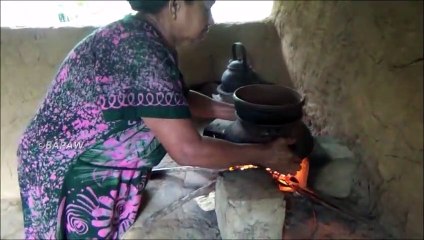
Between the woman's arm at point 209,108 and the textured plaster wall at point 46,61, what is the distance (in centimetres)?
80

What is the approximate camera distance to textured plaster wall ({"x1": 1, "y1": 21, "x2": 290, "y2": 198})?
220cm

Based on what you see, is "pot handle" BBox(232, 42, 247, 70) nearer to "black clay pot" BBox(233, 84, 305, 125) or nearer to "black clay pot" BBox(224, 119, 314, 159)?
"black clay pot" BBox(233, 84, 305, 125)

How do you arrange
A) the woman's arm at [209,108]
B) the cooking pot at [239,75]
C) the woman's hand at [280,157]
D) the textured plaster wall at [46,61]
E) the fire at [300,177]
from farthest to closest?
the textured plaster wall at [46,61], the cooking pot at [239,75], the woman's arm at [209,108], the fire at [300,177], the woman's hand at [280,157]

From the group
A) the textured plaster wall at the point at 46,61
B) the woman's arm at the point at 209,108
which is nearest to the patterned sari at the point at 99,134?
the woman's arm at the point at 209,108

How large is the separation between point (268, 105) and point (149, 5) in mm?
456

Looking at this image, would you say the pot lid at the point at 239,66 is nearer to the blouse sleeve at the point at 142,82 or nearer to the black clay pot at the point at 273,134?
the black clay pot at the point at 273,134

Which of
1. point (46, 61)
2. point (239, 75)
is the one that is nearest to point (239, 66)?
point (239, 75)

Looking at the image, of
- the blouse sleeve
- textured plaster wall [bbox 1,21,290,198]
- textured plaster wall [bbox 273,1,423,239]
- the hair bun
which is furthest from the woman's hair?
textured plaster wall [bbox 1,21,290,198]

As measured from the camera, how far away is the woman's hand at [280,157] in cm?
123

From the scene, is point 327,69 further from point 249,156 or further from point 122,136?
point 122,136

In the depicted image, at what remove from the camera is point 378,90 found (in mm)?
1334

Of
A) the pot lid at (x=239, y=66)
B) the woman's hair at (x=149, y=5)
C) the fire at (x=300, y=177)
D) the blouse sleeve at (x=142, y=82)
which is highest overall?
the woman's hair at (x=149, y=5)

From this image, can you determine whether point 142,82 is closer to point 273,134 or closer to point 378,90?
point 273,134

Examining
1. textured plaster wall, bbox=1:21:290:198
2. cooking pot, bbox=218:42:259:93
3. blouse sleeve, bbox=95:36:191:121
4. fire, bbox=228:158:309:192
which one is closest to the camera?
blouse sleeve, bbox=95:36:191:121
